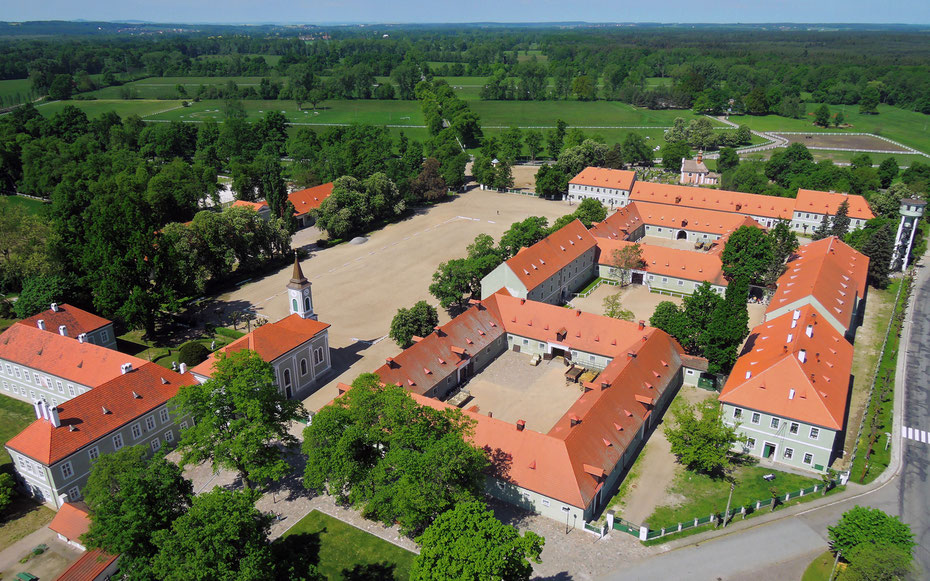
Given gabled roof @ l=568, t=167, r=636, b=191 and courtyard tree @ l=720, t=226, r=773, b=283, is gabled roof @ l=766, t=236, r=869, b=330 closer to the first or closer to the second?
courtyard tree @ l=720, t=226, r=773, b=283

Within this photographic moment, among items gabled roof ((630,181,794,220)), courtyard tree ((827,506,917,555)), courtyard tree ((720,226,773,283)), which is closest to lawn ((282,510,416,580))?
courtyard tree ((827,506,917,555))

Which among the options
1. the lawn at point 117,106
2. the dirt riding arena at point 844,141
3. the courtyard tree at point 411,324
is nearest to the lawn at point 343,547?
the courtyard tree at point 411,324

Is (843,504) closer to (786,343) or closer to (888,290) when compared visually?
Result: (786,343)

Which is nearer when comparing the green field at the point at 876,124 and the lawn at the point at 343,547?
the lawn at the point at 343,547

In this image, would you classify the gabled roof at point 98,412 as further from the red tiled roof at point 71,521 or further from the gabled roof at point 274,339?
the red tiled roof at point 71,521

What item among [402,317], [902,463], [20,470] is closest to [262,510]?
[20,470]

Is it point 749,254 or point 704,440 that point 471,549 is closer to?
point 704,440
